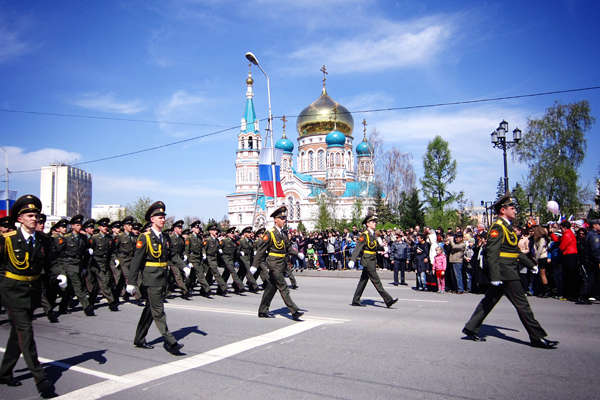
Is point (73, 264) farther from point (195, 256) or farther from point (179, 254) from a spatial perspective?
point (195, 256)

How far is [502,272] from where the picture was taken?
256 inches

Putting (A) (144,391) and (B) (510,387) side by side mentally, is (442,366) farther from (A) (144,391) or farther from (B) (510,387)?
(A) (144,391)

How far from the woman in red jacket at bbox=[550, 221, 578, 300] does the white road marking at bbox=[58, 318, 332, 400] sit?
6.99 m

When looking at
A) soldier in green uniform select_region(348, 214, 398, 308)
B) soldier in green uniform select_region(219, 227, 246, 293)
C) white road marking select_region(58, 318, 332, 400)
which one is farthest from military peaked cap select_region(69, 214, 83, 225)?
soldier in green uniform select_region(348, 214, 398, 308)

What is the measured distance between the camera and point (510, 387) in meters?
4.65

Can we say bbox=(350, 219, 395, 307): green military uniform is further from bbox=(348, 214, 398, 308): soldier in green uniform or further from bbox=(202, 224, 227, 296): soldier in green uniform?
bbox=(202, 224, 227, 296): soldier in green uniform

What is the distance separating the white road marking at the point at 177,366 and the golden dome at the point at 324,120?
66.4 metres

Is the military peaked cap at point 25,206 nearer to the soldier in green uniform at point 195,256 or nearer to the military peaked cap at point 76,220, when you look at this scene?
the military peaked cap at point 76,220

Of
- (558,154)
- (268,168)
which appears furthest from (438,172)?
(268,168)

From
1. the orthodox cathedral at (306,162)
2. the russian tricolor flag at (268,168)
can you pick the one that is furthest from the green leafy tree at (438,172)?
the russian tricolor flag at (268,168)

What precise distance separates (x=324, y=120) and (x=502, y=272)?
67.8m

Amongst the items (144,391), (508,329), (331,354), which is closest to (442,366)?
(331,354)

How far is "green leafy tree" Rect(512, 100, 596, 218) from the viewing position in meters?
36.5

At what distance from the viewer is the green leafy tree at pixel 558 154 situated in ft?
120
